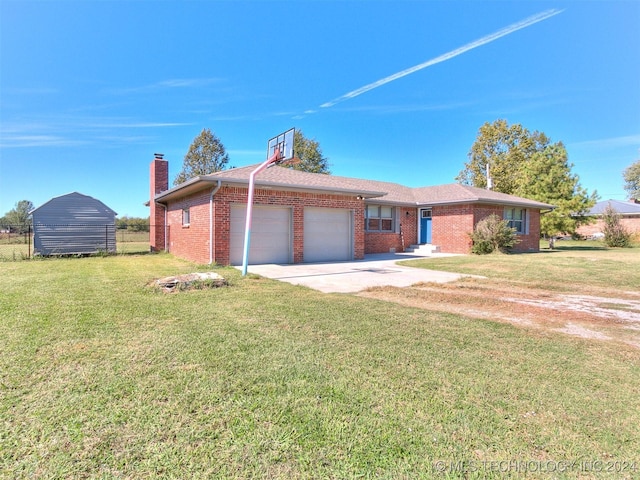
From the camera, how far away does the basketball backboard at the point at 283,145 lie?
34.1ft

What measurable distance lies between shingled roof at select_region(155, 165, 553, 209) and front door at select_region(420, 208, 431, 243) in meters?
0.82

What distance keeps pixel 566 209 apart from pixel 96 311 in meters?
28.4

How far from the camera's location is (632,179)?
5044 cm

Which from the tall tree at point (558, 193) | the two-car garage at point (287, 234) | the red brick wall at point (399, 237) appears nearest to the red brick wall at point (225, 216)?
the two-car garage at point (287, 234)

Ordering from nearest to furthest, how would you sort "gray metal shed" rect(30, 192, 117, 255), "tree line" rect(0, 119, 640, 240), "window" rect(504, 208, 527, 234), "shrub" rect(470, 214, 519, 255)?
"gray metal shed" rect(30, 192, 117, 255)
"shrub" rect(470, 214, 519, 255)
"window" rect(504, 208, 527, 234)
"tree line" rect(0, 119, 640, 240)

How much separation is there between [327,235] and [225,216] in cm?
442

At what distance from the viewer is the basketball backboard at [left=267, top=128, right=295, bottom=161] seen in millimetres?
10406

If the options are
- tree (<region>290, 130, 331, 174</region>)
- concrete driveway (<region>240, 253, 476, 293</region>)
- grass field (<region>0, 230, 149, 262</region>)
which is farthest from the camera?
tree (<region>290, 130, 331, 174</region>)

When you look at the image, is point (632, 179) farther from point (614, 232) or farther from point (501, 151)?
point (614, 232)

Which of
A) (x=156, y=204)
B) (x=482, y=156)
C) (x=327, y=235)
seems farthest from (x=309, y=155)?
(x=327, y=235)

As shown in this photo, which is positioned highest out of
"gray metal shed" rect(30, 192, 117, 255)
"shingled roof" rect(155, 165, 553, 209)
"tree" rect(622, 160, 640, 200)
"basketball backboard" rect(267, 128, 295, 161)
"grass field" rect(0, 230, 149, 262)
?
"tree" rect(622, 160, 640, 200)

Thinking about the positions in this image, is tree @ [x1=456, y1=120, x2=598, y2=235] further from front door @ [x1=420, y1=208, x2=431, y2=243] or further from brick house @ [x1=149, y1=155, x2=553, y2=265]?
front door @ [x1=420, y1=208, x2=431, y2=243]

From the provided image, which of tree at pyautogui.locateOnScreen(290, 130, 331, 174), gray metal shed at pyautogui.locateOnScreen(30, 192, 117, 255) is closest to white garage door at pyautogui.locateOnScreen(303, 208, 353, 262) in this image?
gray metal shed at pyautogui.locateOnScreen(30, 192, 117, 255)

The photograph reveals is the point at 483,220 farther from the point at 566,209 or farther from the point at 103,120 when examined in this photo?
the point at 103,120
